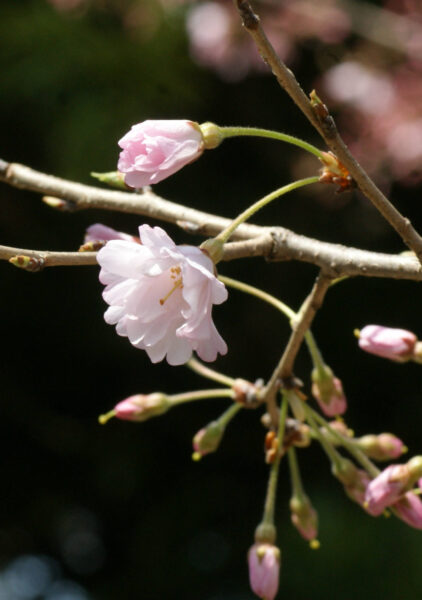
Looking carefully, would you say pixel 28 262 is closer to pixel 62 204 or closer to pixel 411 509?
pixel 62 204

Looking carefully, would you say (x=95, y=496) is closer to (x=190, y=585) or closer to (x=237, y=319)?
(x=190, y=585)

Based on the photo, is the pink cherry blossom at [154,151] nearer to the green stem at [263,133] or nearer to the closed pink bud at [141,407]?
the green stem at [263,133]

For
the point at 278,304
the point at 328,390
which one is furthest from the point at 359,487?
the point at 278,304

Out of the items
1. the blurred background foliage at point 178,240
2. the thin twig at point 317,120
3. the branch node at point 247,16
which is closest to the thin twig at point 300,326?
the thin twig at point 317,120

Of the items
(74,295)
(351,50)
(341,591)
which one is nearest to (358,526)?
(341,591)

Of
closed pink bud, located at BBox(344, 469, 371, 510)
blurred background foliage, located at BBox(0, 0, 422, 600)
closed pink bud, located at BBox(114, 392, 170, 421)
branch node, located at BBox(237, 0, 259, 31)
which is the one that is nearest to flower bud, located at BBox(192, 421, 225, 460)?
closed pink bud, located at BBox(114, 392, 170, 421)
